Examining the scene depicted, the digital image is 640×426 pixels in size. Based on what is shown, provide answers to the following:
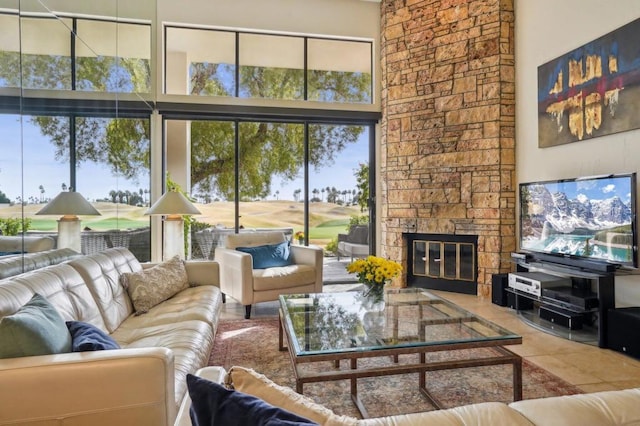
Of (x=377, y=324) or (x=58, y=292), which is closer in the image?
(x=58, y=292)

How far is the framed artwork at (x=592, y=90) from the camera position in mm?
3064

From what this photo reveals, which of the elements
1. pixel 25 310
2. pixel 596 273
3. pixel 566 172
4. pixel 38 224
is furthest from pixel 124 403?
pixel 566 172

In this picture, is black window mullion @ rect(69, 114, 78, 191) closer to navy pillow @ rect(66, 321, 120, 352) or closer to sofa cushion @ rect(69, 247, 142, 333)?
sofa cushion @ rect(69, 247, 142, 333)

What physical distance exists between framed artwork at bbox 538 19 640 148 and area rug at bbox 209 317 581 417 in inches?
88.9

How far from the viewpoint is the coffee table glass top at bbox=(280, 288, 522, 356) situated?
1938 millimetres

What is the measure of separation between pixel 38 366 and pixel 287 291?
2.75 meters

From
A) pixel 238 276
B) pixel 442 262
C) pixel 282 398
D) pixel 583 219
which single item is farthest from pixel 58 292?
pixel 442 262

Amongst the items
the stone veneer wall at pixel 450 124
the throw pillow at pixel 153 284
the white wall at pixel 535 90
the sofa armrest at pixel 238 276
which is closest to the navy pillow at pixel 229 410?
the throw pillow at pixel 153 284

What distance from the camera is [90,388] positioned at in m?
1.25

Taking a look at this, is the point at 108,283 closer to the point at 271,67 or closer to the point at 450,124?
the point at 271,67

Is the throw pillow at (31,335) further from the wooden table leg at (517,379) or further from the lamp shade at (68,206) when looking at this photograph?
the wooden table leg at (517,379)

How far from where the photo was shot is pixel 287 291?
3.89 metres

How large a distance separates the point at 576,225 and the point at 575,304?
72cm

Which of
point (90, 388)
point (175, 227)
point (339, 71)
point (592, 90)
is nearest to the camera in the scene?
point (90, 388)
